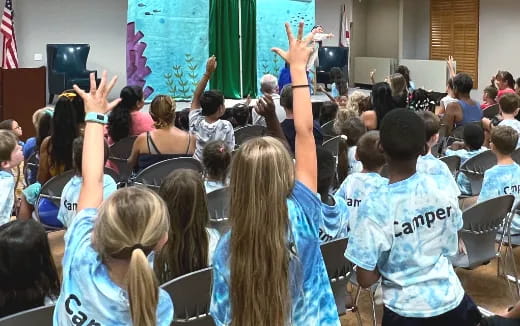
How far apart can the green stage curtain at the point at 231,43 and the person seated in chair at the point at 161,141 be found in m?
8.08

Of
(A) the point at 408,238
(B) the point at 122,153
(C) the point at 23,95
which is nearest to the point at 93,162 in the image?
(A) the point at 408,238

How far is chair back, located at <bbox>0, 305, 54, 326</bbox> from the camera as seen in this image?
5.78 ft

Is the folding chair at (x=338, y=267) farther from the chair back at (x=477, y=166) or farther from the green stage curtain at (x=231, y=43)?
the green stage curtain at (x=231, y=43)

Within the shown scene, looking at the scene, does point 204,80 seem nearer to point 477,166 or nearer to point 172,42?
point 477,166

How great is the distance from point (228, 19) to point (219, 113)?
7883 mm

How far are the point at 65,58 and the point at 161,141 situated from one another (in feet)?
26.7

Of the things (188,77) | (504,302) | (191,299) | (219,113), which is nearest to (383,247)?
(191,299)

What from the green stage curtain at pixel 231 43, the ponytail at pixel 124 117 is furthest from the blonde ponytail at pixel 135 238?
the green stage curtain at pixel 231 43

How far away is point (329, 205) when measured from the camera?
2.66 meters

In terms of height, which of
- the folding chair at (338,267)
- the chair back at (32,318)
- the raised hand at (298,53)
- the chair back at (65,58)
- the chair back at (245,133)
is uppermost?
the chair back at (65,58)

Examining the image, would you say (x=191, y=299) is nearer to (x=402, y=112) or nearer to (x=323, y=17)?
(x=402, y=112)

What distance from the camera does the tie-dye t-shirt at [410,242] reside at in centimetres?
203

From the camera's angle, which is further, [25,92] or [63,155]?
[25,92]

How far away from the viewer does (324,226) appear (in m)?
2.76
